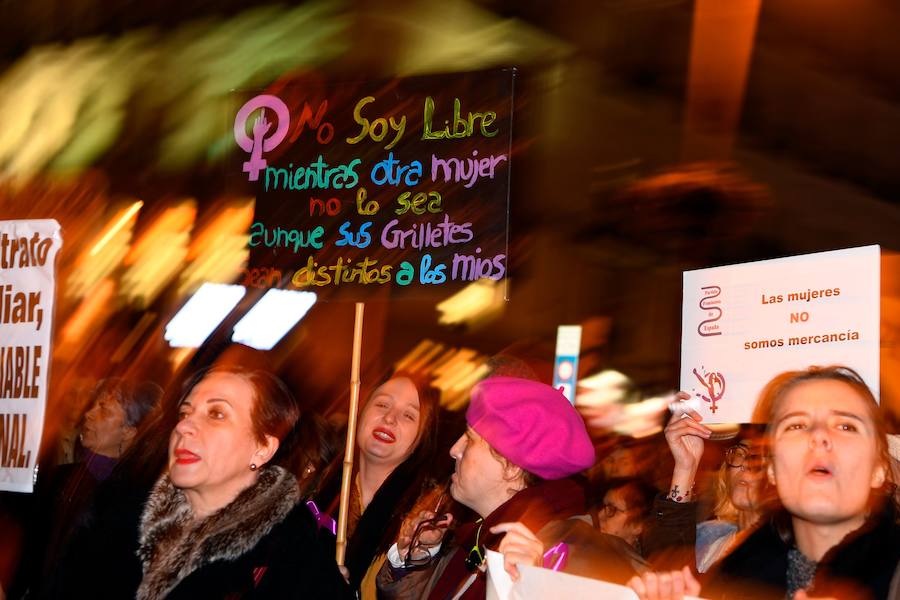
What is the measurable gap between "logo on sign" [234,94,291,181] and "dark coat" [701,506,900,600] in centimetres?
240

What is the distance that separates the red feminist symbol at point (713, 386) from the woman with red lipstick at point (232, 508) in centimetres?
104

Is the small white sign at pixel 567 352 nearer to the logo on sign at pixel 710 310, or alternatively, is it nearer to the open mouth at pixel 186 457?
the logo on sign at pixel 710 310

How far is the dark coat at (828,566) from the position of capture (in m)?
2.07

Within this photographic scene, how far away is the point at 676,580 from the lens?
77.1 inches

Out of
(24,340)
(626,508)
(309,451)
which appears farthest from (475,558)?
(24,340)

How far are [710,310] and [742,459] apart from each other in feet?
1.73

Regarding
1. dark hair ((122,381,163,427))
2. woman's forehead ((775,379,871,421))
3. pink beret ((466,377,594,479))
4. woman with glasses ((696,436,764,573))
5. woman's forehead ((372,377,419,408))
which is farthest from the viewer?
dark hair ((122,381,163,427))

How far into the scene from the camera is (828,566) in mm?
2141

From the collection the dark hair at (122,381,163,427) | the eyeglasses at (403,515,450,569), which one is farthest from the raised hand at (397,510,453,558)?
the dark hair at (122,381,163,427)

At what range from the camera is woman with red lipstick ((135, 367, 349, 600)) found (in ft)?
8.59

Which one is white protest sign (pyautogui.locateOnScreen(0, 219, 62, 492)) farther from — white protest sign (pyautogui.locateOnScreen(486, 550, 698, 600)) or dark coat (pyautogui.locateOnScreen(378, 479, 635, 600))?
white protest sign (pyautogui.locateOnScreen(486, 550, 698, 600))

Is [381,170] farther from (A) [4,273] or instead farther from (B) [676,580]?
(B) [676,580]

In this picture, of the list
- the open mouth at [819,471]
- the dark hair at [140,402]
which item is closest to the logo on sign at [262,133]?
the dark hair at [140,402]

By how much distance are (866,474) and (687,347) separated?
2.99ft
